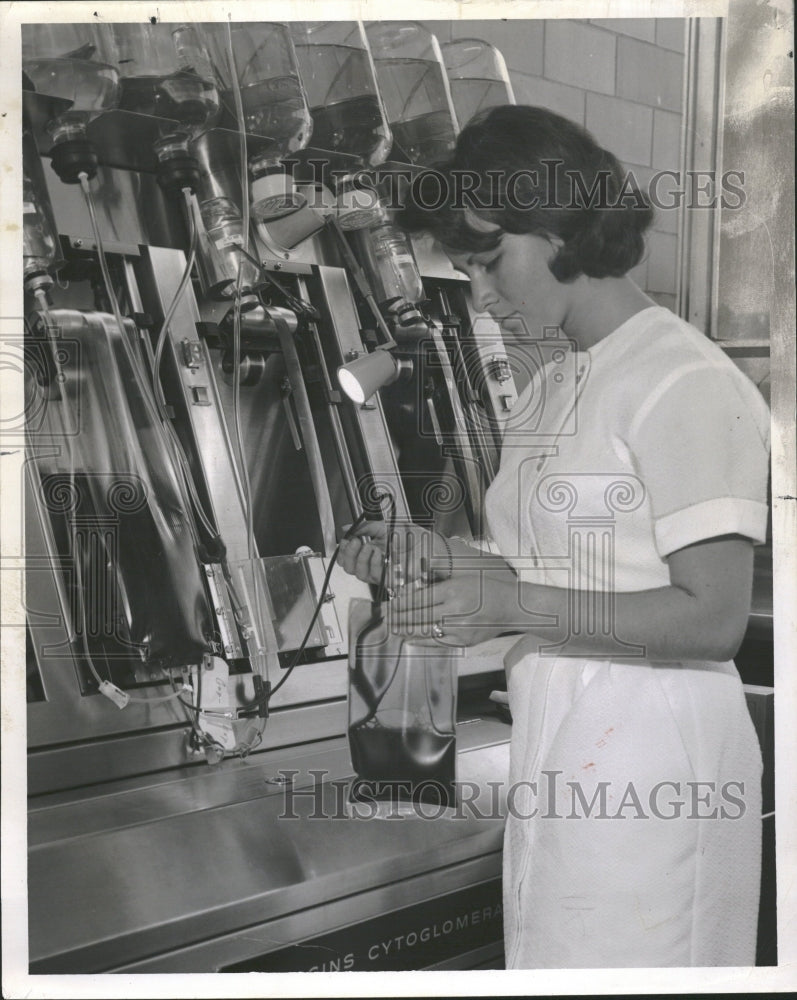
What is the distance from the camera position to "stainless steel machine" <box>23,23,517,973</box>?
128 centimetres

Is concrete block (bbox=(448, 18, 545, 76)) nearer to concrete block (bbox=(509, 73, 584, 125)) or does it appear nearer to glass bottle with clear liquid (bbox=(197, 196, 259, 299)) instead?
concrete block (bbox=(509, 73, 584, 125))

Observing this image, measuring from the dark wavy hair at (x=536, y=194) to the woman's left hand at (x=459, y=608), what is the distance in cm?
45

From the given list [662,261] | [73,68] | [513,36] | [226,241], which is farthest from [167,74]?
[662,261]

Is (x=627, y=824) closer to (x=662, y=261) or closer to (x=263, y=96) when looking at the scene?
(x=662, y=261)

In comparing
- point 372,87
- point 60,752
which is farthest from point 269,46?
point 60,752

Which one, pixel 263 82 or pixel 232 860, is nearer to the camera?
pixel 232 860

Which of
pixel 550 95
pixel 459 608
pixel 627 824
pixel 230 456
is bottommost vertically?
pixel 627 824

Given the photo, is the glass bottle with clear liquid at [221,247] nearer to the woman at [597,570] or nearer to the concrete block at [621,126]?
the woman at [597,570]

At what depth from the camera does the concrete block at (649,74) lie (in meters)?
1.37

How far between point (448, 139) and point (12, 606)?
0.93 m

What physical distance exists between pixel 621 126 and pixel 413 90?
31 cm

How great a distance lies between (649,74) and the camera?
54.4 inches

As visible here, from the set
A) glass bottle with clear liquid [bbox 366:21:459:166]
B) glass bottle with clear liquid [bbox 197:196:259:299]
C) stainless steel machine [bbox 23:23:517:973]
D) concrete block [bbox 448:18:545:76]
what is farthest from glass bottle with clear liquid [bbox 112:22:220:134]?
concrete block [bbox 448:18:545:76]

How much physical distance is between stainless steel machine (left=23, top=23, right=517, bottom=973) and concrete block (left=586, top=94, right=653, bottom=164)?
30 cm
